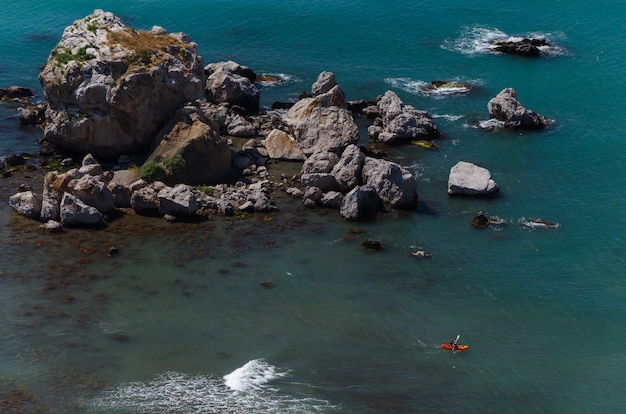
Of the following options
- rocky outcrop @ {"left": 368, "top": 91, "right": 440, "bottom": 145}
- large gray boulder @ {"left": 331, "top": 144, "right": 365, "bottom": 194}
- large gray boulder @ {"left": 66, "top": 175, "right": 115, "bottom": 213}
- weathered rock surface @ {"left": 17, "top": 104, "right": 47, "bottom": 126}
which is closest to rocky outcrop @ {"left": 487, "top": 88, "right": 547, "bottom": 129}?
rocky outcrop @ {"left": 368, "top": 91, "right": 440, "bottom": 145}

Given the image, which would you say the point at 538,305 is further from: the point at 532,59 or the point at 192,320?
the point at 532,59

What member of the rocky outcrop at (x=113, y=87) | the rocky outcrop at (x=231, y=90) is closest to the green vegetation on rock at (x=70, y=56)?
the rocky outcrop at (x=113, y=87)

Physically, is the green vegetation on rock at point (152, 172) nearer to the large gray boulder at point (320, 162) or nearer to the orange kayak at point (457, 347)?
the large gray boulder at point (320, 162)

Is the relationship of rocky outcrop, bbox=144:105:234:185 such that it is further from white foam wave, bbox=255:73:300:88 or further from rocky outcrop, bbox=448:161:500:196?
white foam wave, bbox=255:73:300:88

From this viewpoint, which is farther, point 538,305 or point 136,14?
point 136,14

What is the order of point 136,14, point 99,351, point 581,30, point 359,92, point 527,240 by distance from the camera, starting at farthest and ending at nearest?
point 136,14 < point 581,30 < point 359,92 < point 527,240 < point 99,351

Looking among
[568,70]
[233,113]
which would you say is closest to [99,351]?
[233,113]
